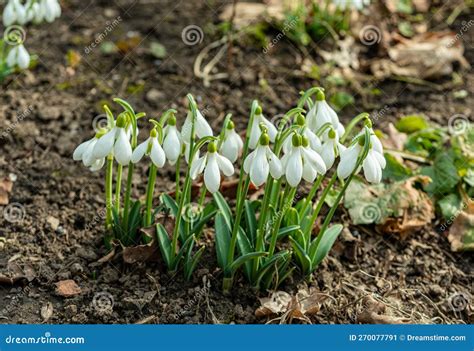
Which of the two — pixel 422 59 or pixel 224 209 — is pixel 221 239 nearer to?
pixel 224 209

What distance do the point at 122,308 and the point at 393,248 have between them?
127 cm

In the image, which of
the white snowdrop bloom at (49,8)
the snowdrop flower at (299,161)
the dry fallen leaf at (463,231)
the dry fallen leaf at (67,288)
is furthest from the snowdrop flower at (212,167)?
the white snowdrop bloom at (49,8)

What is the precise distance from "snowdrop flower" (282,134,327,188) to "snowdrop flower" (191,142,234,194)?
22cm

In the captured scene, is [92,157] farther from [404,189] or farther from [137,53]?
[137,53]

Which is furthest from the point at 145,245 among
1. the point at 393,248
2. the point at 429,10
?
the point at 429,10

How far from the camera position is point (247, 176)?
304 centimetres

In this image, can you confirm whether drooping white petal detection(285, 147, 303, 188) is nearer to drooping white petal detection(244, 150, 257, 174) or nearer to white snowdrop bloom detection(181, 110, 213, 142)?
Result: drooping white petal detection(244, 150, 257, 174)

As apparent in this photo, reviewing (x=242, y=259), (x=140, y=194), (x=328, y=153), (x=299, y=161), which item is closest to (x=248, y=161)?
(x=299, y=161)

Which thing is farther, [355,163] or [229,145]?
[229,145]

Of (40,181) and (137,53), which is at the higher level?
(137,53)

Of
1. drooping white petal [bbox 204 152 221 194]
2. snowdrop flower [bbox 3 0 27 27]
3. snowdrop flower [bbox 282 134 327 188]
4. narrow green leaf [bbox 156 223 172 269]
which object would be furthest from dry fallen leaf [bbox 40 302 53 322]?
snowdrop flower [bbox 3 0 27 27]

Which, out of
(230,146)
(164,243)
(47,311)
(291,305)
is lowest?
(47,311)

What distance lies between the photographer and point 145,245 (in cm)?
329

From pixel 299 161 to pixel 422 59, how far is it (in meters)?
2.43
